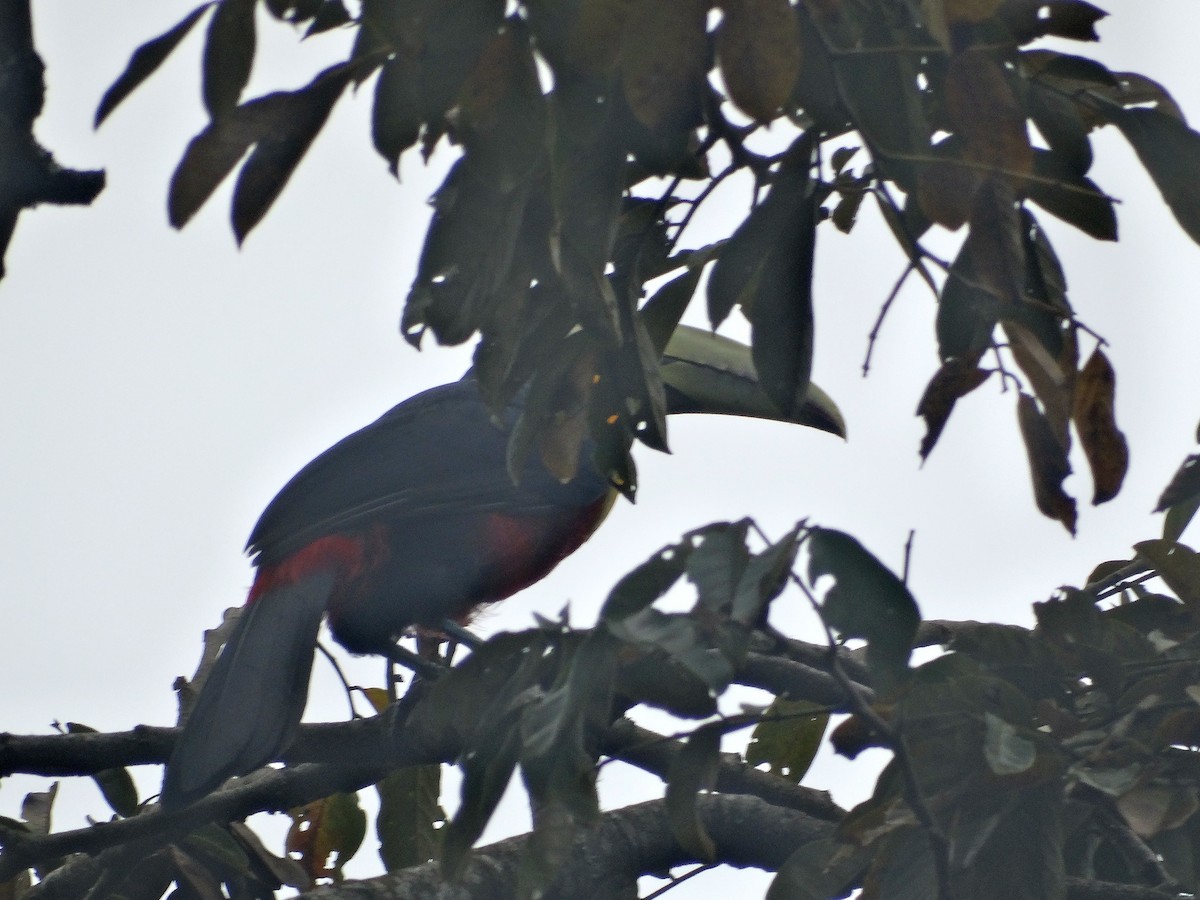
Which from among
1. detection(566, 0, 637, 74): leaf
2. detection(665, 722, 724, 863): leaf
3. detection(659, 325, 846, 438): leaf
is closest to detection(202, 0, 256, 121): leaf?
detection(566, 0, 637, 74): leaf

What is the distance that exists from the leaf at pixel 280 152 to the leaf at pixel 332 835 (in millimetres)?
1758

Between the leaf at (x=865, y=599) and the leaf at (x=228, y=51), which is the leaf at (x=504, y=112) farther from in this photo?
the leaf at (x=865, y=599)

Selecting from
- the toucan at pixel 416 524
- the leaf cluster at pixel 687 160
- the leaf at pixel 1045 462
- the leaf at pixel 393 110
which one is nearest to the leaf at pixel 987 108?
the leaf cluster at pixel 687 160

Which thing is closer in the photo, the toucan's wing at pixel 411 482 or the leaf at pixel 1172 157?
the leaf at pixel 1172 157

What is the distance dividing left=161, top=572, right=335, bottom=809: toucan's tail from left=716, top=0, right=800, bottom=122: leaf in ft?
6.04

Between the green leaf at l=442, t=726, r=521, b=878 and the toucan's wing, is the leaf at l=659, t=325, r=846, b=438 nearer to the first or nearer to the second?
the toucan's wing

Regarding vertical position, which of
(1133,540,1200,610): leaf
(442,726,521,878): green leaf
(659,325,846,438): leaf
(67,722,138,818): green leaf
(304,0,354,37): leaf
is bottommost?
(442,726,521,878): green leaf

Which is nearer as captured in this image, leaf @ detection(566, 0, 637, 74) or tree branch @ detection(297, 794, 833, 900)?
leaf @ detection(566, 0, 637, 74)

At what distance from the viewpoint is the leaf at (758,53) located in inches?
49.8

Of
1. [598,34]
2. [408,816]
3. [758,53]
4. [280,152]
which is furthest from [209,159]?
[408,816]

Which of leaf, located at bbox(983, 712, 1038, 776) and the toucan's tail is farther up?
the toucan's tail

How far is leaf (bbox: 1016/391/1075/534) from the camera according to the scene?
164 cm

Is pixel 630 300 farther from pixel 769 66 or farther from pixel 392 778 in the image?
pixel 392 778

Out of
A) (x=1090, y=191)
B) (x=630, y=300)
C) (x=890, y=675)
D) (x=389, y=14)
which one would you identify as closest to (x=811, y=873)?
(x=890, y=675)
